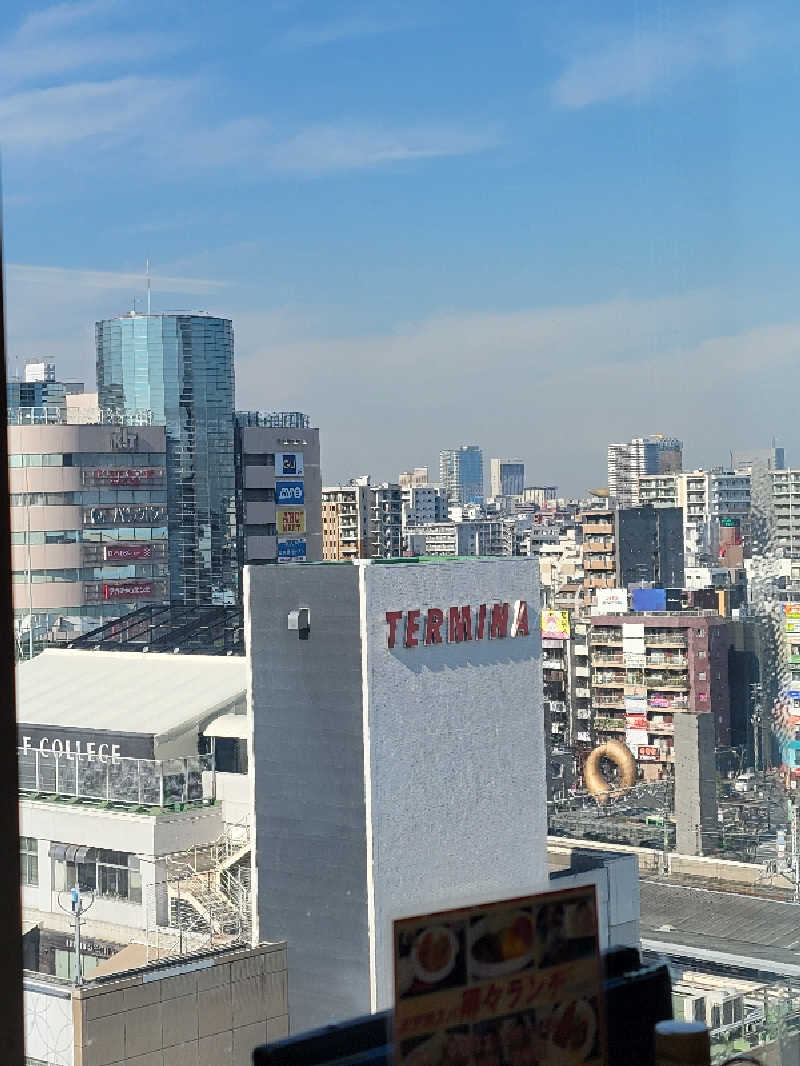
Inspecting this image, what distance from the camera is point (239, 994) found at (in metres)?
2.50

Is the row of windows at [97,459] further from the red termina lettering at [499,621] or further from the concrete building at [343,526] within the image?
the red termina lettering at [499,621]

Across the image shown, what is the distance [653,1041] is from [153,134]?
166 centimetres

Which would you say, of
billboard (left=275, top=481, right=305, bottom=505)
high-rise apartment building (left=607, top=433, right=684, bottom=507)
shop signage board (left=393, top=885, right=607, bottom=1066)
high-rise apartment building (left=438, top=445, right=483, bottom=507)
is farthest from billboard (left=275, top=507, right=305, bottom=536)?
shop signage board (left=393, top=885, right=607, bottom=1066)

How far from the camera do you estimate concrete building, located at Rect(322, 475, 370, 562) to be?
9.77 metres

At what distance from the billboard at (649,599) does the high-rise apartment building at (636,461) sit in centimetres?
54

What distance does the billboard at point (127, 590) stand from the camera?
552cm

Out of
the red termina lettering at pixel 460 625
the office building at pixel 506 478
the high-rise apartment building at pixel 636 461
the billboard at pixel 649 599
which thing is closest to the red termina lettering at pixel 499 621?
the red termina lettering at pixel 460 625

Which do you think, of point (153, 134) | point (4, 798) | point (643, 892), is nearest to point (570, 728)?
point (643, 892)

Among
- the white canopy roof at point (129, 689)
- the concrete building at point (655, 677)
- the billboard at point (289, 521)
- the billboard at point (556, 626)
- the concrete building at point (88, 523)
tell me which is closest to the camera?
the concrete building at point (655, 677)

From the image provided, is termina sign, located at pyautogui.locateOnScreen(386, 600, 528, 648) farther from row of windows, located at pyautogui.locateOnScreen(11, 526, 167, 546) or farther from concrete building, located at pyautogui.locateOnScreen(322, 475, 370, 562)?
concrete building, located at pyautogui.locateOnScreen(322, 475, 370, 562)

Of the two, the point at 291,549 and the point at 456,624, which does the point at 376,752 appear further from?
the point at 291,549

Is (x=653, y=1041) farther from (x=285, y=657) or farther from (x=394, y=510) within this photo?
A: (x=394, y=510)

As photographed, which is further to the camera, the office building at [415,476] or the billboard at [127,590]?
the billboard at [127,590]

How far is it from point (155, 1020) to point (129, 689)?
469 cm
